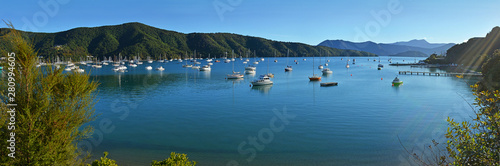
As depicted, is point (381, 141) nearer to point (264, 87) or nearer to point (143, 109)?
point (143, 109)

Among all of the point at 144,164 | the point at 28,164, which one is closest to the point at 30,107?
the point at 28,164

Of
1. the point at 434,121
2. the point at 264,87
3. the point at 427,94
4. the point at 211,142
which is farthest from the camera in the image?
the point at 264,87

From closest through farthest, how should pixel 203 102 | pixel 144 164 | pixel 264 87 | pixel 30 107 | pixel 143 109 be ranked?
pixel 30 107 → pixel 144 164 → pixel 143 109 → pixel 203 102 → pixel 264 87

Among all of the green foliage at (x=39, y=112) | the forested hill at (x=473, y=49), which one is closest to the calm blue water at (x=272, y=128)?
the green foliage at (x=39, y=112)

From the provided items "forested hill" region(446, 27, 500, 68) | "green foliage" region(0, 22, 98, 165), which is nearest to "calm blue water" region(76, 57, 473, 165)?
"green foliage" region(0, 22, 98, 165)

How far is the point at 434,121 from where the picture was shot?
40.0m

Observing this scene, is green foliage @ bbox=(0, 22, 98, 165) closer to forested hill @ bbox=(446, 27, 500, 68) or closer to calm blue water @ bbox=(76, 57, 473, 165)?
calm blue water @ bbox=(76, 57, 473, 165)

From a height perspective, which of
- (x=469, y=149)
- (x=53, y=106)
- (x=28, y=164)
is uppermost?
(x=53, y=106)

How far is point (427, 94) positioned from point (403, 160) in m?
50.9

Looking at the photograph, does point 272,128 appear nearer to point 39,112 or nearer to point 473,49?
point 39,112

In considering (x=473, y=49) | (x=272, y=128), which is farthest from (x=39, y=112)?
(x=473, y=49)

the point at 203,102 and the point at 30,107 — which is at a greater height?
the point at 30,107

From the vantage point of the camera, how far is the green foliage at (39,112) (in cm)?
1082

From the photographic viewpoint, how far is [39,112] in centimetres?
1123
